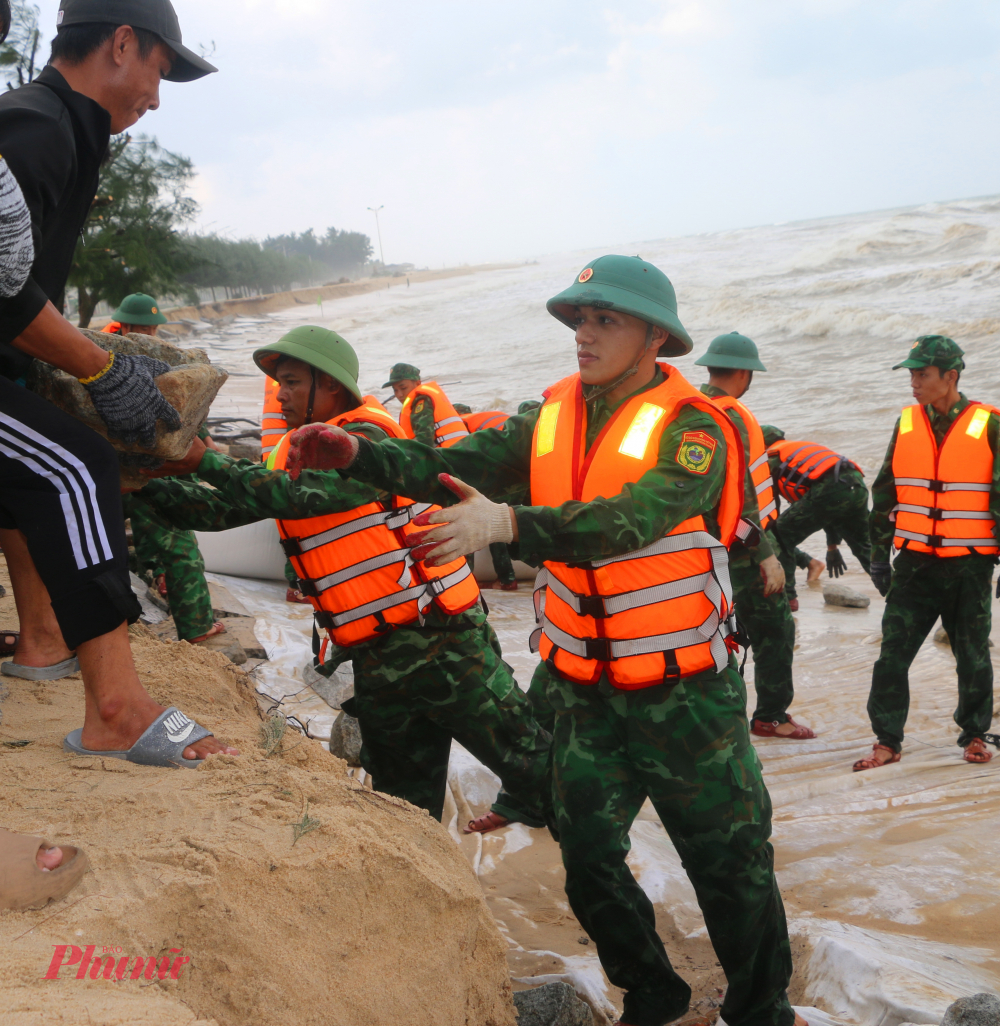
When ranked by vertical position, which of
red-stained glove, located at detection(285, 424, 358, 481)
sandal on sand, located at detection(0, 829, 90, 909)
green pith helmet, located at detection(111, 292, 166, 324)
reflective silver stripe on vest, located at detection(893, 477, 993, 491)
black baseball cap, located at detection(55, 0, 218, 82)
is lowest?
reflective silver stripe on vest, located at detection(893, 477, 993, 491)

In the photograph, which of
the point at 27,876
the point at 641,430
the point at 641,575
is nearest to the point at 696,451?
the point at 641,430

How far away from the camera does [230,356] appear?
36.6 metres

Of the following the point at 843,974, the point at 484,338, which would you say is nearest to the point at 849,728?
the point at 843,974

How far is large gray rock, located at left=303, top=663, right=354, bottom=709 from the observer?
5.60 m

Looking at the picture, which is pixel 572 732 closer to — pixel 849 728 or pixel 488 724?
pixel 488 724

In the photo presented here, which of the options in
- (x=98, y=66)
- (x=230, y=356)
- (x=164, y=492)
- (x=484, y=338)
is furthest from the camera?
(x=484, y=338)

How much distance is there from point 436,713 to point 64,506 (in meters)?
1.63

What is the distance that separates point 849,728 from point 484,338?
3938 centimetres

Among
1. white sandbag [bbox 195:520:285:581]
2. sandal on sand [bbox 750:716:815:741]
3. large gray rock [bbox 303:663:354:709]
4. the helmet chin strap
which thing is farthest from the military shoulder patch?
white sandbag [bbox 195:520:285:581]

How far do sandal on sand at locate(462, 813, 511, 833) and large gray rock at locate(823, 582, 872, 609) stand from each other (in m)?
5.74

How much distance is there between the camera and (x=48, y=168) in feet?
Result: 7.61

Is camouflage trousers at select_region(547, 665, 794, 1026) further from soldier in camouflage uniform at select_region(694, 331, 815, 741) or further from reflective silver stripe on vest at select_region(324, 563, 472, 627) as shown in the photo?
soldier in camouflage uniform at select_region(694, 331, 815, 741)

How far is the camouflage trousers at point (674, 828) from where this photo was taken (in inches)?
107

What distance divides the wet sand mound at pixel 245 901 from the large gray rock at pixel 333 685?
2704mm
